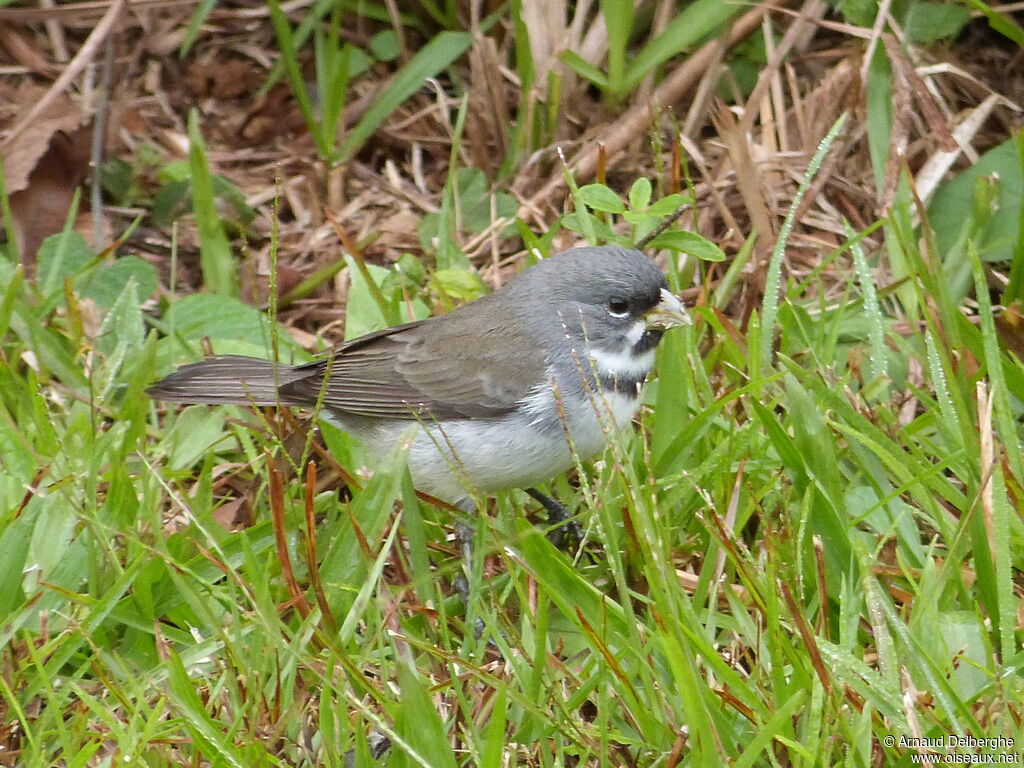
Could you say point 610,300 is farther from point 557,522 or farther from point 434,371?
point 557,522

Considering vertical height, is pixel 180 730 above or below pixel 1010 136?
below

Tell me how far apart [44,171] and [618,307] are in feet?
10.4

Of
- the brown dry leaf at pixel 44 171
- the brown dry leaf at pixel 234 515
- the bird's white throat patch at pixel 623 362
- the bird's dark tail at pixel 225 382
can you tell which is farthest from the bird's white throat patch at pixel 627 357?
the brown dry leaf at pixel 44 171

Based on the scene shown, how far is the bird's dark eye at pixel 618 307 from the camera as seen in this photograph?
4609mm

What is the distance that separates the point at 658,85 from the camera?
6.47 m

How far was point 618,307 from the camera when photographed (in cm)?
463

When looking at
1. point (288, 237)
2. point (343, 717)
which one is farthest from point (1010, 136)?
point (343, 717)

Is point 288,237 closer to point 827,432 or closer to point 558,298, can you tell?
point 558,298

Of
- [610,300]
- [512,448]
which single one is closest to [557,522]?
[512,448]

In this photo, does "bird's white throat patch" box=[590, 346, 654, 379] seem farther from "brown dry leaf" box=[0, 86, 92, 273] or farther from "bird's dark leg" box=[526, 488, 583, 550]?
"brown dry leaf" box=[0, 86, 92, 273]

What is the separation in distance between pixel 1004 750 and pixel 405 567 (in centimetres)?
207

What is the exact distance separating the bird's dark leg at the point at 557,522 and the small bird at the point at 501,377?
0.07ft

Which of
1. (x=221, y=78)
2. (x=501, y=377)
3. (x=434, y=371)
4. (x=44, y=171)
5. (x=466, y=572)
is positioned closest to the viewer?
(x=466, y=572)

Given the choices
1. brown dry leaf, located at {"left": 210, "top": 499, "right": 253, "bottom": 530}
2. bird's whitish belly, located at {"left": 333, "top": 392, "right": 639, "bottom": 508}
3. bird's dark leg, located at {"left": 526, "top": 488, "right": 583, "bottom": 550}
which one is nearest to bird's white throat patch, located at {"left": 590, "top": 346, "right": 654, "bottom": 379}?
bird's whitish belly, located at {"left": 333, "top": 392, "right": 639, "bottom": 508}
